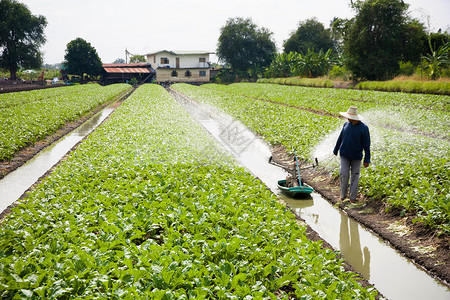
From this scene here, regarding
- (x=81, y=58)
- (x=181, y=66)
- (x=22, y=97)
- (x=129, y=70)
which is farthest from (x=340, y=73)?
(x=81, y=58)

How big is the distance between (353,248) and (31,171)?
9487mm

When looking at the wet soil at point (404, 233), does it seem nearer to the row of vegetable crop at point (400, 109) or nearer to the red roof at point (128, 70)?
the row of vegetable crop at point (400, 109)

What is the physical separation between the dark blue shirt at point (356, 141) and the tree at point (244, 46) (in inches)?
2679

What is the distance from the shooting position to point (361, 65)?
36.7 meters

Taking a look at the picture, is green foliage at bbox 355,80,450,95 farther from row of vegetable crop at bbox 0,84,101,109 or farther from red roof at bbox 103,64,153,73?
red roof at bbox 103,64,153,73

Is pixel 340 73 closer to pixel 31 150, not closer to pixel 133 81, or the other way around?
pixel 31 150

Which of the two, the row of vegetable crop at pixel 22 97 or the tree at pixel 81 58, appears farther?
the tree at pixel 81 58

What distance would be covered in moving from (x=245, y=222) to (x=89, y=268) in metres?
2.01

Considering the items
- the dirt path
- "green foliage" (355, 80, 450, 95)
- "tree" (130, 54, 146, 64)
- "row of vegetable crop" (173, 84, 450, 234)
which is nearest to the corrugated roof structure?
"tree" (130, 54, 146, 64)

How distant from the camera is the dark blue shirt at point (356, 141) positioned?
6969mm

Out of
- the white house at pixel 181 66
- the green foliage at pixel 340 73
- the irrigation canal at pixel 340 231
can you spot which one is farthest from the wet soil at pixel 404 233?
the white house at pixel 181 66

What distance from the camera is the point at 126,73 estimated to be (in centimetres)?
6725

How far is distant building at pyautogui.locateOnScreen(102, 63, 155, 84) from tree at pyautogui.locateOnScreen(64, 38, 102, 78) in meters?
2.33

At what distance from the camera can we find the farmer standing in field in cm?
696
